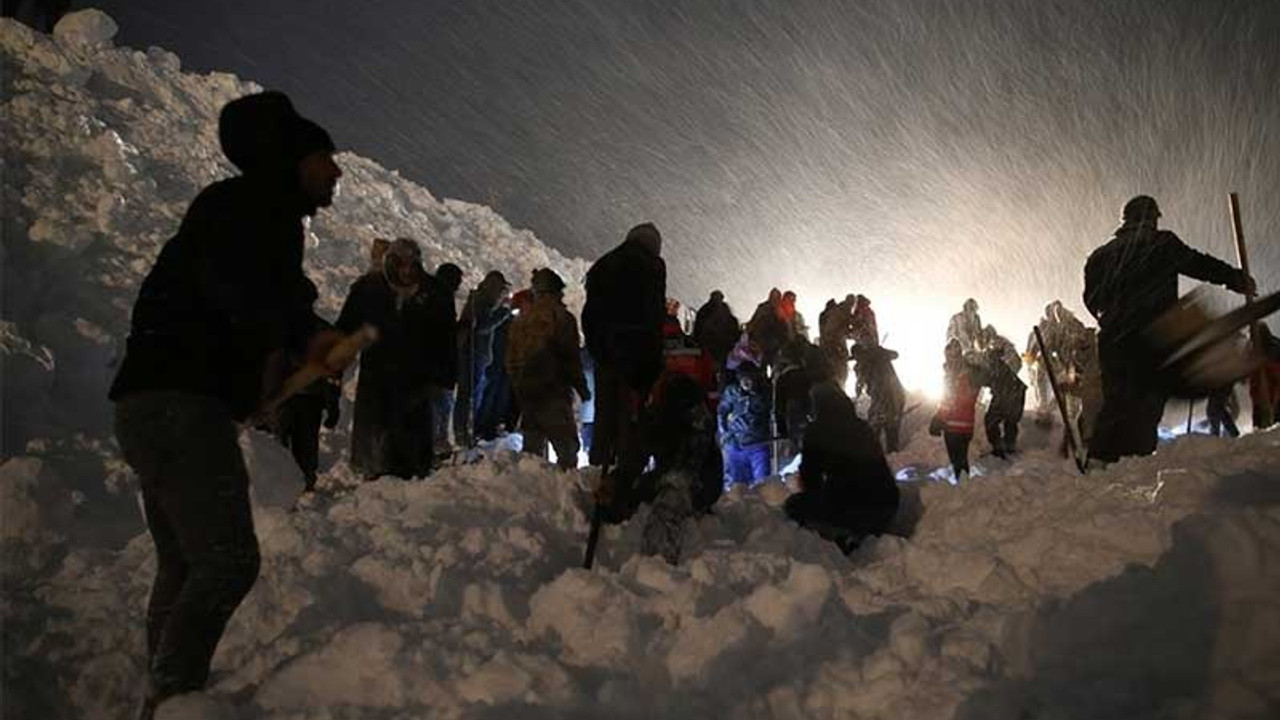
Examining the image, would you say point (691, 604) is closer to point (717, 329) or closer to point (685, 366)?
point (685, 366)

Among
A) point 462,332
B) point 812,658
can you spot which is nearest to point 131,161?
point 462,332

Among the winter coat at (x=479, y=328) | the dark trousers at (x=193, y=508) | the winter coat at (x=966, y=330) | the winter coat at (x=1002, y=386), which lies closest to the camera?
the dark trousers at (x=193, y=508)

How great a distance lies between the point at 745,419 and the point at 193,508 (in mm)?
6602

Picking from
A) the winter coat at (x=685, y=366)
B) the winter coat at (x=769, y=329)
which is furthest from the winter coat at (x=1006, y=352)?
the winter coat at (x=685, y=366)

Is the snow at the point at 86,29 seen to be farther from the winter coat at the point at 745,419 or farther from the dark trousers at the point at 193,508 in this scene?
the dark trousers at the point at 193,508

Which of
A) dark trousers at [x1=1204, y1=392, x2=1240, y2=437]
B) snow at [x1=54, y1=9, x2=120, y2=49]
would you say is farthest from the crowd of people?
snow at [x1=54, y1=9, x2=120, y2=49]

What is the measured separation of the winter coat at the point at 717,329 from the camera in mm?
8867

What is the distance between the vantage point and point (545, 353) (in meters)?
7.00

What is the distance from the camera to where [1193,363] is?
A: 11.5 feet

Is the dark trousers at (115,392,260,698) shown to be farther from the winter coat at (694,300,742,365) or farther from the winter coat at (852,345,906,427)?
the winter coat at (852,345,906,427)

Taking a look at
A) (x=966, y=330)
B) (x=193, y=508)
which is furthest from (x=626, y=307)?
(x=966, y=330)

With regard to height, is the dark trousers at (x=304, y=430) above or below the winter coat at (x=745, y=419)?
below

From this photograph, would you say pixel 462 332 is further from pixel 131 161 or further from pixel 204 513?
pixel 131 161

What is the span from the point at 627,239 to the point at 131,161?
1385 centimetres
